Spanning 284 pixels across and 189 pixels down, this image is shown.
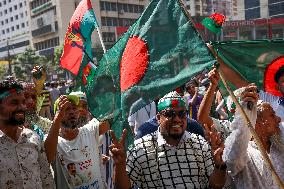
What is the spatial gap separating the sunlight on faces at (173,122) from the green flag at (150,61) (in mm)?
258

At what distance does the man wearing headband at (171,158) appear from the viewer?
3.18 meters

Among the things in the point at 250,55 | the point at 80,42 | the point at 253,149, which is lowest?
the point at 253,149

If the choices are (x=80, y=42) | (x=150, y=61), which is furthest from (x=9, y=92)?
(x=80, y=42)

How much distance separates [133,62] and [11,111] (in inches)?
39.3

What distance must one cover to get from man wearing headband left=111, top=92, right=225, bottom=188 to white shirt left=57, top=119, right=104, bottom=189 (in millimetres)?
646

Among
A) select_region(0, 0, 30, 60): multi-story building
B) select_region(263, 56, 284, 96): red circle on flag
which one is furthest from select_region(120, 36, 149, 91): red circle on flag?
select_region(0, 0, 30, 60): multi-story building

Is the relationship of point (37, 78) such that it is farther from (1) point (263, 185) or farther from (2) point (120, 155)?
(1) point (263, 185)

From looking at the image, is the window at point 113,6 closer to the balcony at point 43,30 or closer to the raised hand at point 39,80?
A: the balcony at point 43,30

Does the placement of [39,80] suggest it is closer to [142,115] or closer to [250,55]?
[142,115]

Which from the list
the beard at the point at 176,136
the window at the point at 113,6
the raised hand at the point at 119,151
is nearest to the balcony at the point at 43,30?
the window at the point at 113,6

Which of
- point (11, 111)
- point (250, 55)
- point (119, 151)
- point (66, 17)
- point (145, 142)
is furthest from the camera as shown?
point (66, 17)

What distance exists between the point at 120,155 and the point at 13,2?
8973 cm

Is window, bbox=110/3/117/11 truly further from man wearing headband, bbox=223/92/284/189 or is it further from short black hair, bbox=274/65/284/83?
man wearing headband, bbox=223/92/284/189

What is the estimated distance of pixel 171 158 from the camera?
10.6 feet
